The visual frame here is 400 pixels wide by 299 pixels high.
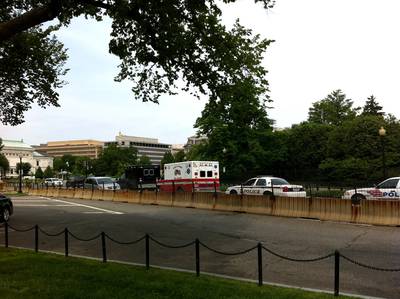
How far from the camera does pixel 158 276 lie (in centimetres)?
988

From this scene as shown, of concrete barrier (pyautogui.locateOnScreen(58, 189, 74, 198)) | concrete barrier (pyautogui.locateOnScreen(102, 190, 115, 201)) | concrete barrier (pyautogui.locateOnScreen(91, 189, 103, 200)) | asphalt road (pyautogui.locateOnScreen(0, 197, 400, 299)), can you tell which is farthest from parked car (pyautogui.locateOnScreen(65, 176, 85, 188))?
asphalt road (pyautogui.locateOnScreen(0, 197, 400, 299))

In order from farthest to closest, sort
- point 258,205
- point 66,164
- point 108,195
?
point 66,164
point 108,195
point 258,205

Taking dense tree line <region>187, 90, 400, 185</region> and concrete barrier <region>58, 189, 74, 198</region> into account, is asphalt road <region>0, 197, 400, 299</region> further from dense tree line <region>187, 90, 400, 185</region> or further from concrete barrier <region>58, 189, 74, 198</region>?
dense tree line <region>187, 90, 400, 185</region>

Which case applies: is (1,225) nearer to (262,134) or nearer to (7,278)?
(7,278)

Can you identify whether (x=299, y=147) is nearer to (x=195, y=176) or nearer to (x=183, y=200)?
(x=195, y=176)

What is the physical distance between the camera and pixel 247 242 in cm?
1511

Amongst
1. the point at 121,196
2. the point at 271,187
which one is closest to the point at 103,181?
the point at 121,196

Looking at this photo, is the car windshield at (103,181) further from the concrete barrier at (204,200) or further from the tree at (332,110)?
the tree at (332,110)

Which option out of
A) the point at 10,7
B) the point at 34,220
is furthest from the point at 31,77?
the point at 34,220

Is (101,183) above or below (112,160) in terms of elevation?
below

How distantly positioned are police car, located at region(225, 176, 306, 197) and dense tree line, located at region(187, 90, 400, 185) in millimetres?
14770

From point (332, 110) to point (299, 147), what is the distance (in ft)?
116

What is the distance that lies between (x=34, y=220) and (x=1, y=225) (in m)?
1.84

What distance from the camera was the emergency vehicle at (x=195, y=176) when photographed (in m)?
39.9
